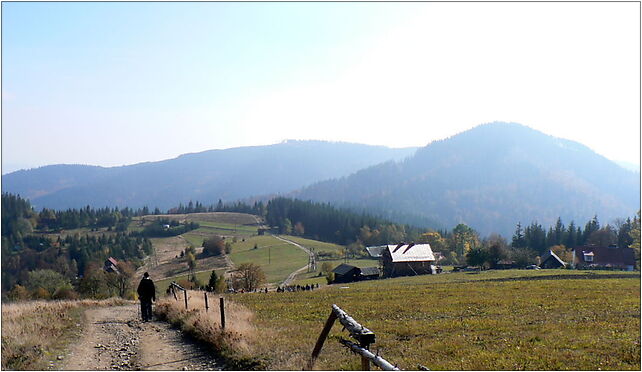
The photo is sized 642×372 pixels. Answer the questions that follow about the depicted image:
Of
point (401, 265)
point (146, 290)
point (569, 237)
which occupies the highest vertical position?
point (146, 290)

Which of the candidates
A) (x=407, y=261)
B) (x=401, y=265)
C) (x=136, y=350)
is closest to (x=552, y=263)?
(x=407, y=261)

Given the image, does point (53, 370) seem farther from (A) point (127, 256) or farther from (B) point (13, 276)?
(A) point (127, 256)

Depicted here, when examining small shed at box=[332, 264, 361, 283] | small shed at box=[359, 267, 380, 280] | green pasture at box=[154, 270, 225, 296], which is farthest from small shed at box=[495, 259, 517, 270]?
green pasture at box=[154, 270, 225, 296]

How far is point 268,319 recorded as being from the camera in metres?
23.3

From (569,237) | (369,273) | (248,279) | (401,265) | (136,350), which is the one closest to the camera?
(136,350)

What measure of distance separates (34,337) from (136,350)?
324cm

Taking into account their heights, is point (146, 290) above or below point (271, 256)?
above

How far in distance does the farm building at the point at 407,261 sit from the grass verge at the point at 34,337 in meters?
76.6

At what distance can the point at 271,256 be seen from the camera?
142m

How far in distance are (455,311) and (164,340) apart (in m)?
13.5

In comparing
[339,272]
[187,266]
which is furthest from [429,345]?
[187,266]

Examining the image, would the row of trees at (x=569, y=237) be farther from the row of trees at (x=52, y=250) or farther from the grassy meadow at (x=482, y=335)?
the grassy meadow at (x=482, y=335)

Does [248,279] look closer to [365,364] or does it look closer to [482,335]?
[482,335]

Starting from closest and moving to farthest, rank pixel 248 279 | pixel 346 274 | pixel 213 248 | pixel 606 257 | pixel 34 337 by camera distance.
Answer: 1. pixel 34 337
2. pixel 248 279
3. pixel 346 274
4. pixel 606 257
5. pixel 213 248
